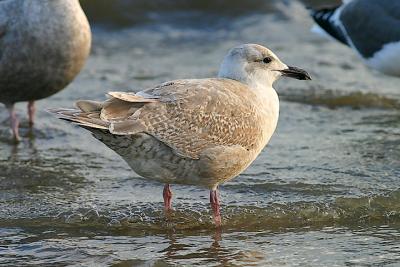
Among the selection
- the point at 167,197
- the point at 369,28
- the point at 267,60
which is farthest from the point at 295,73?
the point at 369,28

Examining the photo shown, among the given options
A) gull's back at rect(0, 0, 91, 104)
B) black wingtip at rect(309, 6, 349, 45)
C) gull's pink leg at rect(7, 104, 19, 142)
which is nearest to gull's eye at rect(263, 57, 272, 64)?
gull's back at rect(0, 0, 91, 104)

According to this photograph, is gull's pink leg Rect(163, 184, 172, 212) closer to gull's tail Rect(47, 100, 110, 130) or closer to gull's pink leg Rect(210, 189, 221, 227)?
gull's pink leg Rect(210, 189, 221, 227)

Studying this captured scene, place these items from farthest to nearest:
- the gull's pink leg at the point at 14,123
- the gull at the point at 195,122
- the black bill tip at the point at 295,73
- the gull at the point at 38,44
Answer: the gull's pink leg at the point at 14,123 < the gull at the point at 38,44 < the black bill tip at the point at 295,73 < the gull at the point at 195,122

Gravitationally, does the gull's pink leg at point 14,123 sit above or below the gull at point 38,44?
below

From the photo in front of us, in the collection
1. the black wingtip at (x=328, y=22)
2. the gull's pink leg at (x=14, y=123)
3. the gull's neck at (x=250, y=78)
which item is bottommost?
the gull's pink leg at (x=14, y=123)

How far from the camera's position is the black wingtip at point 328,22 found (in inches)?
383

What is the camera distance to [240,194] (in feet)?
20.9

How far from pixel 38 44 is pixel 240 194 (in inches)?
87.2

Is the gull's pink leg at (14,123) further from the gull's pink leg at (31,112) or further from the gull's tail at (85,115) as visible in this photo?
the gull's tail at (85,115)

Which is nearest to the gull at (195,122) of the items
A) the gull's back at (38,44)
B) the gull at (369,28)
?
the gull's back at (38,44)

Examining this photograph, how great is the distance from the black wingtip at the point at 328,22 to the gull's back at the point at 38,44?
2.99 m

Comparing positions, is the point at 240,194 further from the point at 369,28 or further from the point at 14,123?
the point at 369,28

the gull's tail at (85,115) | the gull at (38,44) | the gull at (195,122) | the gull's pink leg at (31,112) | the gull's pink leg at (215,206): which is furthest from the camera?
the gull's pink leg at (31,112)

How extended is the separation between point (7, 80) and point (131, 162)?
2.54 m
